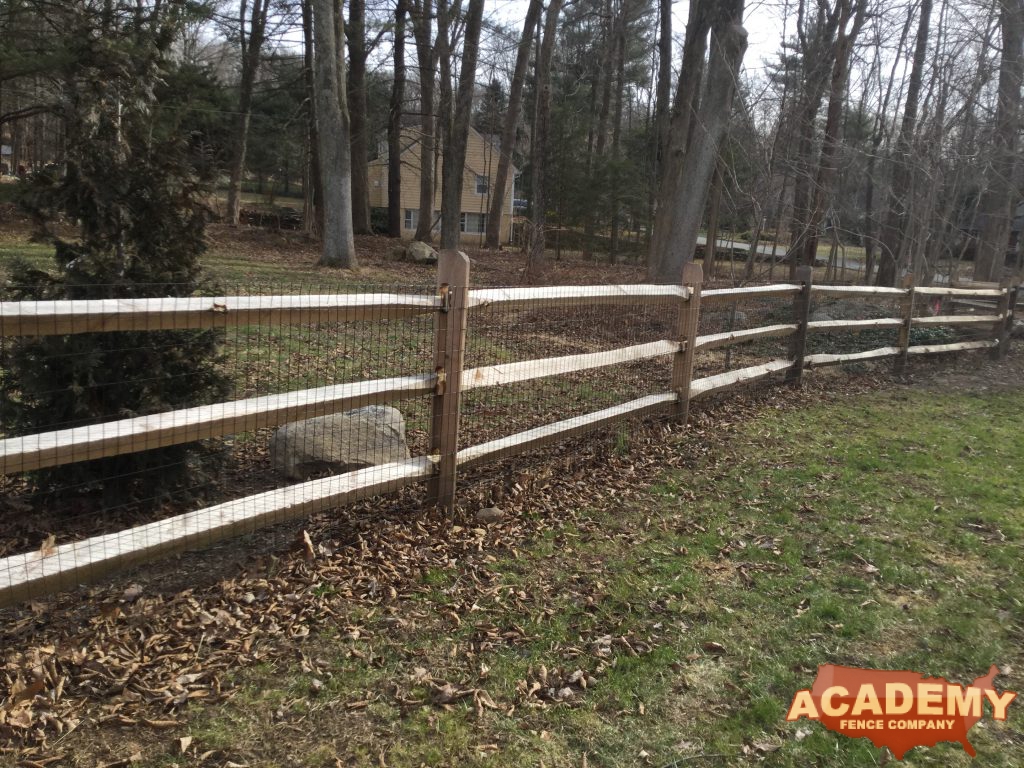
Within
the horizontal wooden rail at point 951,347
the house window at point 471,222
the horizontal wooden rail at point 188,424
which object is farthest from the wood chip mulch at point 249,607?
the house window at point 471,222

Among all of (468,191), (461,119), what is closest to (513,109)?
(461,119)

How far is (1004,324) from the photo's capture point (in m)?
12.2

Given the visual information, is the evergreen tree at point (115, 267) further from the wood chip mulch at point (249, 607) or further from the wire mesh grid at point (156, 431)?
the wood chip mulch at point (249, 607)

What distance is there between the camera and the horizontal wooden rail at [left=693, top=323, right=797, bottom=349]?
291 inches

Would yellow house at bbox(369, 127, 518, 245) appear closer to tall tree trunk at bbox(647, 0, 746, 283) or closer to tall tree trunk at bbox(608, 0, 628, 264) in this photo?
tall tree trunk at bbox(608, 0, 628, 264)

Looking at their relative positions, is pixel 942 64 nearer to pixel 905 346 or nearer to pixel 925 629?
pixel 905 346

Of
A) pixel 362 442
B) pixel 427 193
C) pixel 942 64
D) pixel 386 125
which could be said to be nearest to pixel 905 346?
pixel 942 64

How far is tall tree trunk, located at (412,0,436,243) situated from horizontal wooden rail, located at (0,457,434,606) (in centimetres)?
2007

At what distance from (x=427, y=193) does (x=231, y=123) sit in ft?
26.3

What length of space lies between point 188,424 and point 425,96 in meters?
26.9

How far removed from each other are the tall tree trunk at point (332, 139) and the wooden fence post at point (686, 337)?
38.7 feet

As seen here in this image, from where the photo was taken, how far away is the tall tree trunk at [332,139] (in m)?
16.2

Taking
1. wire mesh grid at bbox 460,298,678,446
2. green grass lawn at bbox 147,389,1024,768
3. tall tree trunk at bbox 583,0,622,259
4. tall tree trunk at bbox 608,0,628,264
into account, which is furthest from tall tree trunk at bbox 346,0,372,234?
green grass lawn at bbox 147,389,1024,768

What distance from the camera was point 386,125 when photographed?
32.7 metres
